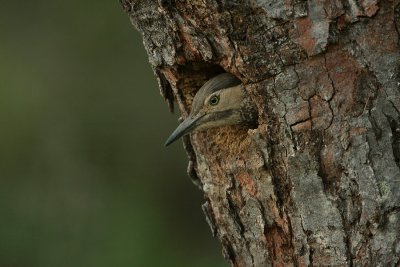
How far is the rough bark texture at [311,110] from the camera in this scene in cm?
509

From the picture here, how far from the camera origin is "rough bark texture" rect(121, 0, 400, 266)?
509 cm

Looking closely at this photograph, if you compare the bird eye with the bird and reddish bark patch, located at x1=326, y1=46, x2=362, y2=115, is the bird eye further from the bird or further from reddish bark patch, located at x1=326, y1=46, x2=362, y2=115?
reddish bark patch, located at x1=326, y1=46, x2=362, y2=115

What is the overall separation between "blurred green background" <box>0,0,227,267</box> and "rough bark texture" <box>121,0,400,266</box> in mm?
5103

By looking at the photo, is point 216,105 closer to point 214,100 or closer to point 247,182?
point 214,100

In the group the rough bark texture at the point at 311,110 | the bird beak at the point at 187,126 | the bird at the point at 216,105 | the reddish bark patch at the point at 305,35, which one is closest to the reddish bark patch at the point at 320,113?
the rough bark texture at the point at 311,110

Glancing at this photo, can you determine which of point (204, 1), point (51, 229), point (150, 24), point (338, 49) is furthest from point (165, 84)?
point (51, 229)

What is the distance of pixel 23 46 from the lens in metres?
11.2

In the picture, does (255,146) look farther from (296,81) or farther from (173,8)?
(173,8)

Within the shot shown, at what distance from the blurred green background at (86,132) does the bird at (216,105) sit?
4423mm

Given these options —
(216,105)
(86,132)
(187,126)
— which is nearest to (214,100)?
(216,105)

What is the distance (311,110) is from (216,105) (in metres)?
1.17

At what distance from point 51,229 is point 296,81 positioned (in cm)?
573

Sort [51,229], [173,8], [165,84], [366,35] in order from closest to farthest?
[366,35] → [173,8] → [165,84] → [51,229]

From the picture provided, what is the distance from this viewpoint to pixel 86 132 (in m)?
10.9
